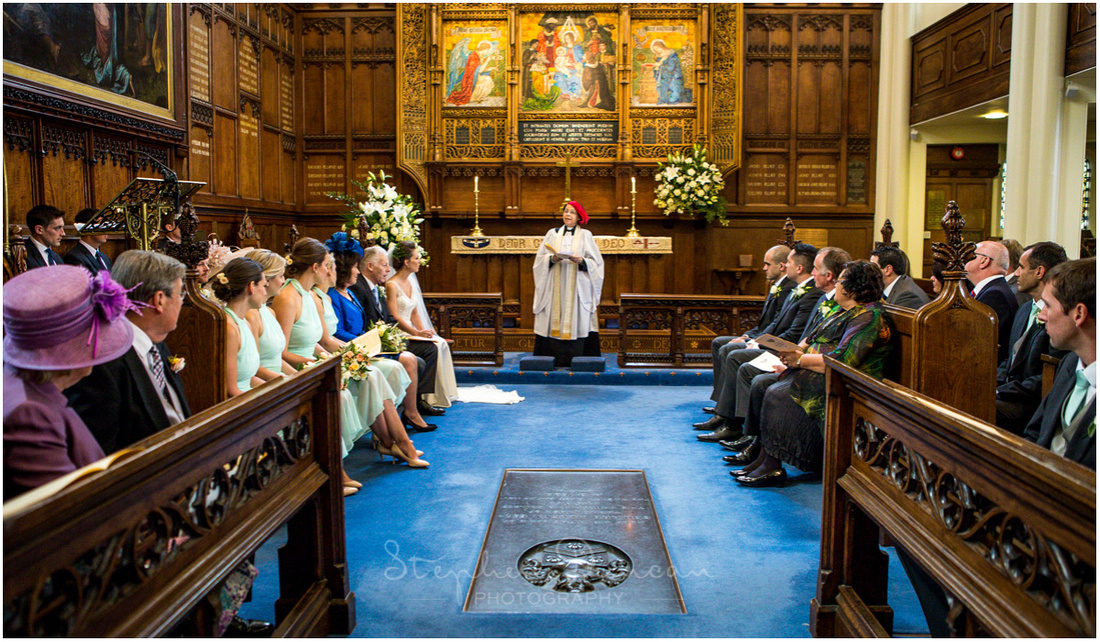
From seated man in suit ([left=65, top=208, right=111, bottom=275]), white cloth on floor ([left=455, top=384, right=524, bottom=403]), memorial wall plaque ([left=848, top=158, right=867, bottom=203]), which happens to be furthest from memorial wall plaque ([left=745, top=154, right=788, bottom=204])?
seated man in suit ([left=65, top=208, right=111, bottom=275])

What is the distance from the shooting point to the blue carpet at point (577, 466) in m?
2.71

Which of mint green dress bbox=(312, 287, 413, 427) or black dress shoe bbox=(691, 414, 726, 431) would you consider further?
black dress shoe bbox=(691, 414, 726, 431)

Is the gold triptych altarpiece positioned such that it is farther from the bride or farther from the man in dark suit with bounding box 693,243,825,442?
the man in dark suit with bounding box 693,243,825,442

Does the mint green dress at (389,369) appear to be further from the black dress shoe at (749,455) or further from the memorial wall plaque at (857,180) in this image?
the memorial wall plaque at (857,180)

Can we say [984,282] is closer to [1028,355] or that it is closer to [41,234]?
[1028,355]

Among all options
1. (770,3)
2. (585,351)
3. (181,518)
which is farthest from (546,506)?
(770,3)

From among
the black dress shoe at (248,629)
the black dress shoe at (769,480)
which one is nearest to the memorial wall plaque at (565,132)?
the black dress shoe at (769,480)

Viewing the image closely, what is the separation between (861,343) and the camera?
3.61 metres

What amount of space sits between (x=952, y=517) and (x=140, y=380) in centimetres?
233

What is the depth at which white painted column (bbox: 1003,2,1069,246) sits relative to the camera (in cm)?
725

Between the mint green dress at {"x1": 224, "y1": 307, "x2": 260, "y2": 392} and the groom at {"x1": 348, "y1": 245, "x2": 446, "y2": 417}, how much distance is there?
1924 millimetres

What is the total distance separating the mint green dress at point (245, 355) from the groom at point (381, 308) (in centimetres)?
192

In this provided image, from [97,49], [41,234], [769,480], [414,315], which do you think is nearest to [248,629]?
[769,480]

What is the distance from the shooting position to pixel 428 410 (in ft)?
20.1
